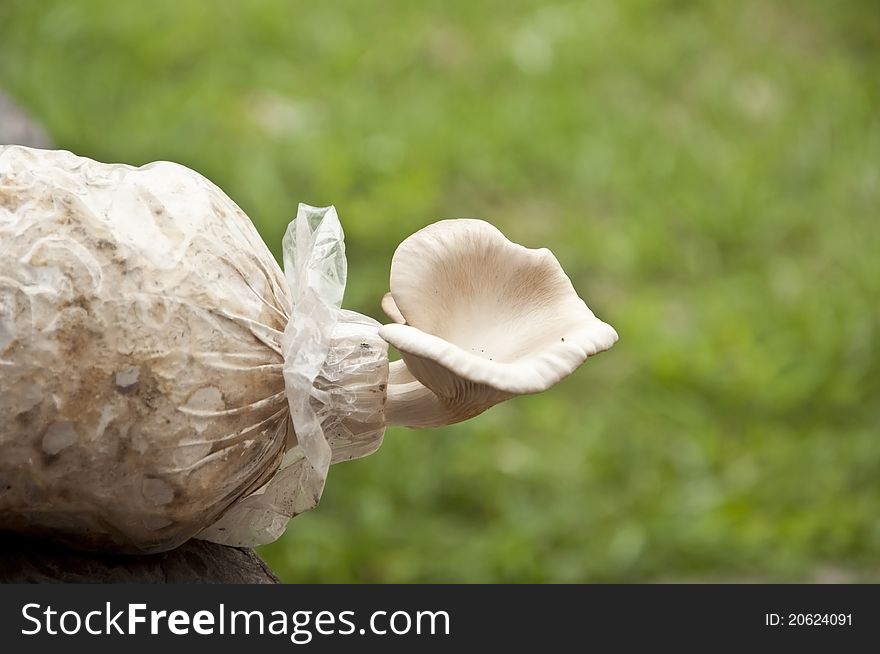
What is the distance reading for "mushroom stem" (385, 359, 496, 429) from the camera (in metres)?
1.53

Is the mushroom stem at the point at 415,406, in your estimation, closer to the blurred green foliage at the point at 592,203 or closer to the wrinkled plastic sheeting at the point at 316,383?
the wrinkled plastic sheeting at the point at 316,383

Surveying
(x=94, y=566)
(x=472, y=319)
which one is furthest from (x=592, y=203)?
(x=94, y=566)

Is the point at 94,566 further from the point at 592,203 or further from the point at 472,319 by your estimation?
the point at 592,203

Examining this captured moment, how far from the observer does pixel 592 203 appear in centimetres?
397

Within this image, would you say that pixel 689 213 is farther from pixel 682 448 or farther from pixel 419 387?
pixel 419 387

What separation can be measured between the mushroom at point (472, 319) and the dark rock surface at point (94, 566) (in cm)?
38

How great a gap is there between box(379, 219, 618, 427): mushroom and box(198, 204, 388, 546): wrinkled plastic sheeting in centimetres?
5

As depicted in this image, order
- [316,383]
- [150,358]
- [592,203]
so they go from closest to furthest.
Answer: [150,358], [316,383], [592,203]

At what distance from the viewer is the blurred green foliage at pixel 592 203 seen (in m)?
2.96

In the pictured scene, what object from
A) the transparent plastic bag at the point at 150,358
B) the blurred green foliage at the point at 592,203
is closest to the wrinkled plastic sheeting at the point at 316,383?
the transparent plastic bag at the point at 150,358

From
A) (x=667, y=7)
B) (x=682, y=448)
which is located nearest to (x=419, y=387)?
(x=682, y=448)

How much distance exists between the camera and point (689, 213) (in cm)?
392

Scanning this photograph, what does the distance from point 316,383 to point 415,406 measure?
148 millimetres

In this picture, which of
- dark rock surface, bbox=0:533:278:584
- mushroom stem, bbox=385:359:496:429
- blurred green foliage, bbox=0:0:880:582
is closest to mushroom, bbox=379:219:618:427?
mushroom stem, bbox=385:359:496:429
